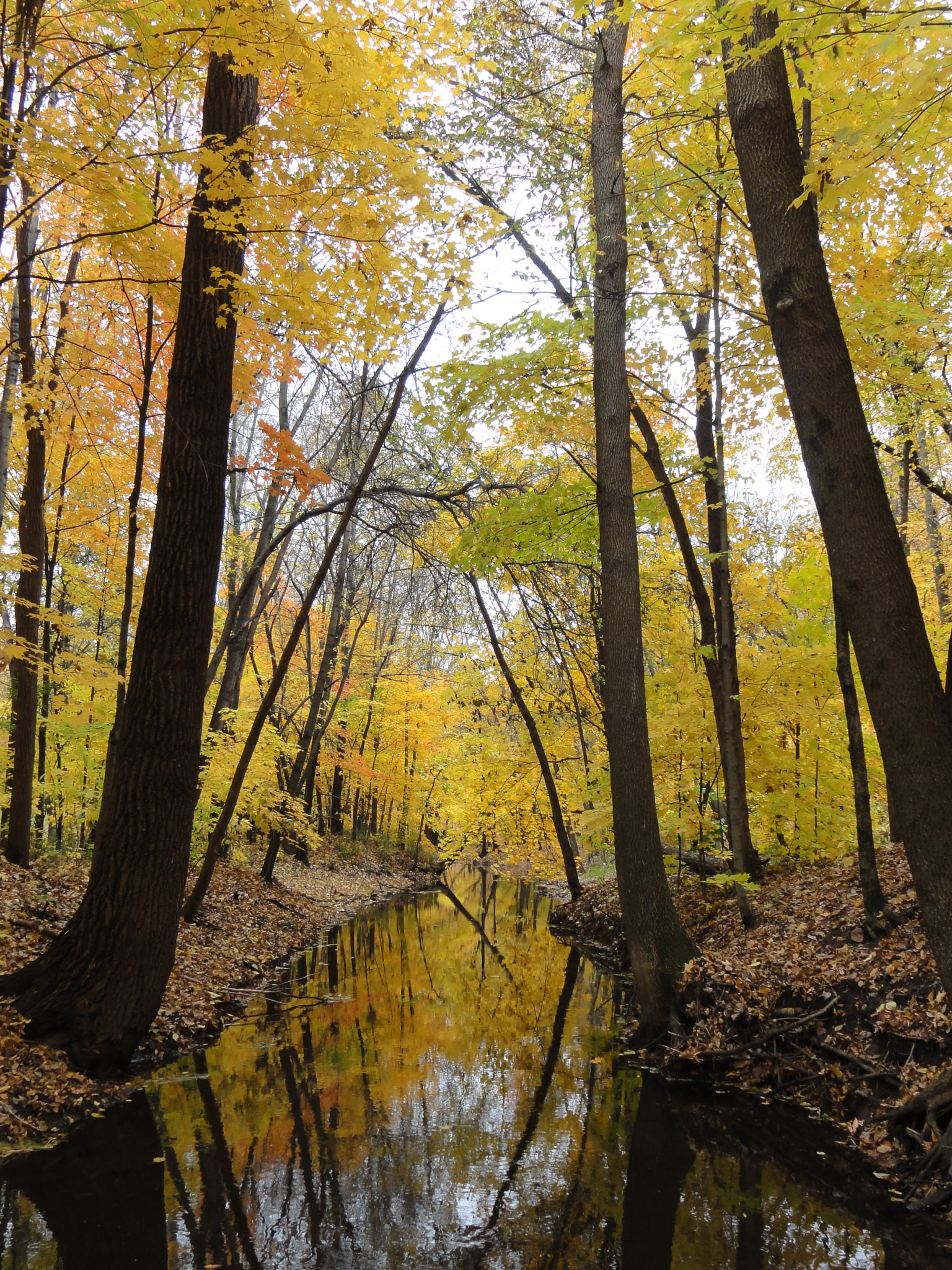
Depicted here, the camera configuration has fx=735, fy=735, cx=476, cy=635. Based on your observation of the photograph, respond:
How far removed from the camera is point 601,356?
23.2ft

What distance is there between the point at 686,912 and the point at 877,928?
3880mm

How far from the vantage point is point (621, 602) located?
6.78 meters

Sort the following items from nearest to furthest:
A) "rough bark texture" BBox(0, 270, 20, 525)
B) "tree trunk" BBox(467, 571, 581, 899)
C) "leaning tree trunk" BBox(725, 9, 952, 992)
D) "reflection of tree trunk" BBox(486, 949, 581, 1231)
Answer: "leaning tree trunk" BBox(725, 9, 952, 992) < "reflection of tree trunk" BBox(486, 949, 581, 1231) < "rough bark texture" BBox(0, 270, 20, 525) < "tree trunk" BBox(467, 571, 581, 899)

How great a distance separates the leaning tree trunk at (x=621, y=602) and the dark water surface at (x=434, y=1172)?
1072 millimetres

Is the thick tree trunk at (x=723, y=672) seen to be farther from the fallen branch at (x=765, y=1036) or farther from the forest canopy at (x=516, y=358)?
the fallen branch at (x=765, y=1036)

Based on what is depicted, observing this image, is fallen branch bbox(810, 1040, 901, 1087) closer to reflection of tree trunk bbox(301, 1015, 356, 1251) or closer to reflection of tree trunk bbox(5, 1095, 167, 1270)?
reflection of tree trunk bbox(301, 1015, 356, 1251)

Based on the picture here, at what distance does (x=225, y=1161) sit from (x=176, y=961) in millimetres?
3876

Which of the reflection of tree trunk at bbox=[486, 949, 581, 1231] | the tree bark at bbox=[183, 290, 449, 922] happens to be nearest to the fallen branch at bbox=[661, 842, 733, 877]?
the reflection of tree trunk at bbox=[486, 949, 581, 1231]

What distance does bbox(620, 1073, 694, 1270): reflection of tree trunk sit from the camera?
11.6ft

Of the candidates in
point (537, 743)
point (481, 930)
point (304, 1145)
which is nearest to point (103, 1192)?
point (304, 1145)

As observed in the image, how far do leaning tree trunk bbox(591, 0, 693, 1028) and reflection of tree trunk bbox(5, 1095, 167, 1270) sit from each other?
13.0ft

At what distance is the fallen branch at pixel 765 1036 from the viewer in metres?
5.46

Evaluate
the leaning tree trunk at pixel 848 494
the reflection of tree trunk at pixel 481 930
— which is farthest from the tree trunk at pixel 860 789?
the reflection of tree trunk at pixel 481 930

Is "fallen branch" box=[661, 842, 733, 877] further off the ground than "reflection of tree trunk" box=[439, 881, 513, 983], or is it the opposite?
"fallen branch" box=[661, 842, 733, 877]
